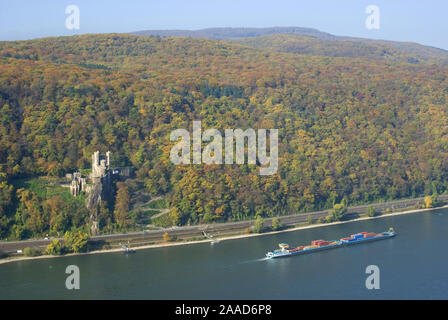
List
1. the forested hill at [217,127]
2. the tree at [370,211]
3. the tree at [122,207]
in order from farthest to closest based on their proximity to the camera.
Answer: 1. the tree at [370,211]
2. the forested hill at [217,127]
3. the tree at [122,207]

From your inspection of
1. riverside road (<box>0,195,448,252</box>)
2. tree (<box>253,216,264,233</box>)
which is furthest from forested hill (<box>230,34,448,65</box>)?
tree (<box>253,216,264,233</box>)

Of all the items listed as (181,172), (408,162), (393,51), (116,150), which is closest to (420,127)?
(408,162)

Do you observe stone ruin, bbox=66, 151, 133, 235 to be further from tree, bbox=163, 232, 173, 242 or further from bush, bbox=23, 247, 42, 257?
tree, bbox=163, 232, 173, 242

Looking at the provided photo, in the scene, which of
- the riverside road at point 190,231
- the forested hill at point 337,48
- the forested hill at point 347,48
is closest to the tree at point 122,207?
the riverside road at point 190,231

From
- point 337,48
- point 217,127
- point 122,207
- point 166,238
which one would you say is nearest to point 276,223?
point 166,238

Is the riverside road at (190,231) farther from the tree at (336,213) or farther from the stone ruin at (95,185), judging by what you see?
the stone ruin at (95,185)

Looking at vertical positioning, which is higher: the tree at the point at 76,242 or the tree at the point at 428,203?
the tree at the point at 76,242
